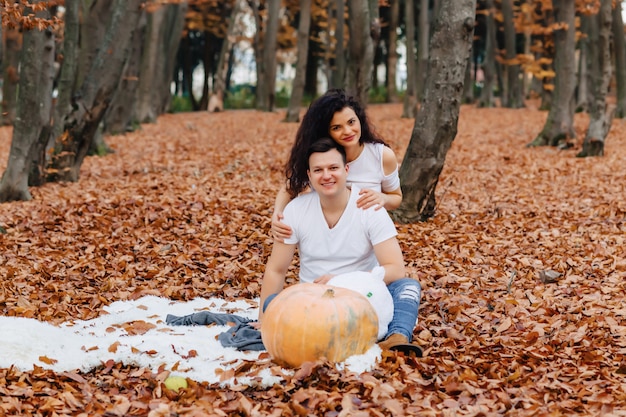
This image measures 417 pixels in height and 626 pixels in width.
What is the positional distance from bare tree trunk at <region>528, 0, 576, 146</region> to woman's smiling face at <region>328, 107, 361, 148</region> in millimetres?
11121

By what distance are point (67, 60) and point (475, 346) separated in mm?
8707

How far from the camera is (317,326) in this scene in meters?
3.88

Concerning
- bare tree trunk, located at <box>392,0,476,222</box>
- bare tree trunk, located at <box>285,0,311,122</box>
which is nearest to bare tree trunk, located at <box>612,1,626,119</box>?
bare tree trunk, located at <box>285,0,311,122</box>

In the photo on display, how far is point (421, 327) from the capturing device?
4.85 metres

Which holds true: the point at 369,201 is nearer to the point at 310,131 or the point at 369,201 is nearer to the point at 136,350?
the point at 310,131

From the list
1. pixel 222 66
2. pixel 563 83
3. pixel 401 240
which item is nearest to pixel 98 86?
pixel 401 240

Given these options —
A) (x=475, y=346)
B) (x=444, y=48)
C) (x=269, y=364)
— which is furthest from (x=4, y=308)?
(x=444, y=48)

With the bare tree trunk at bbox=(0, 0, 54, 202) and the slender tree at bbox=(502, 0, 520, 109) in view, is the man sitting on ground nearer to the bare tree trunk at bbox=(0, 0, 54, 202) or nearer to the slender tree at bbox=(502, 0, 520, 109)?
the bare tree trunk at bbox=(0, 0, 54, 202)

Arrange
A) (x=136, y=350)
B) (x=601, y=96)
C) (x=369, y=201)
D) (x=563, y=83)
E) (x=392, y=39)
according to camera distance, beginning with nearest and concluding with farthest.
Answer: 1. (x=136, y=350)
2. (x=369, y=201)
3. (x=601, y=96)
4. (x=563, y=83)
5. (x=392, y=39)

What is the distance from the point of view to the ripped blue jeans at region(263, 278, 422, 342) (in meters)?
4.31

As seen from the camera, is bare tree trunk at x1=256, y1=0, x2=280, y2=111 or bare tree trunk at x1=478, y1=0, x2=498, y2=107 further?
bare tree trunk at x1=478, y1=0, x2=498, y2=107

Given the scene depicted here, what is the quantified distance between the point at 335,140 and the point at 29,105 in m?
6.02

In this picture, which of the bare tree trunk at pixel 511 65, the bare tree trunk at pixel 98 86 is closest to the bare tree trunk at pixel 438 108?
the bare tree trunk at pixel 98 86

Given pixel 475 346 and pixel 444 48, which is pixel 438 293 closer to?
pixel 475 346
